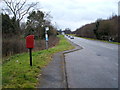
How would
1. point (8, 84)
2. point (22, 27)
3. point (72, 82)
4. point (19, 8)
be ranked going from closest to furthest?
1. point (8, 84)
2. point (72, 82)
3. point (19, 8)
4. point (22, 27)

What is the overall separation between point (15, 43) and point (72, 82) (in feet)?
49.4

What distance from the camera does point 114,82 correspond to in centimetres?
492

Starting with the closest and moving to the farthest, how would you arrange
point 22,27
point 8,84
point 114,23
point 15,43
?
point 8,84 → point 15,43 → point 22,27 → point 114,23

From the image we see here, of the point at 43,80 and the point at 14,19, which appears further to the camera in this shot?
the point at 14,19

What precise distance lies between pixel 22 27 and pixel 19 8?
508 cm

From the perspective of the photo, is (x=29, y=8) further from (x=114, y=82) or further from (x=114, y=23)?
(x=114, y=82)

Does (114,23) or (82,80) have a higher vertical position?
(114,23)

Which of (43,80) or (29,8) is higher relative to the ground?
(29,8)

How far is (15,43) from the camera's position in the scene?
18.5 m

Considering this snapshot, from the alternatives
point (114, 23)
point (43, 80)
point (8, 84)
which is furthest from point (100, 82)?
point (114, 23)

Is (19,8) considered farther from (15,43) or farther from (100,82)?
(100,82)

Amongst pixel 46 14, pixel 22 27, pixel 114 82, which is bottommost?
pixel 114 82

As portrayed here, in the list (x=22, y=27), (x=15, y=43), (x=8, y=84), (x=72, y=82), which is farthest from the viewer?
(x=22, y=27)

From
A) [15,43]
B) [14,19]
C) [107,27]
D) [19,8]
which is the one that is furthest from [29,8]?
[107,27]
